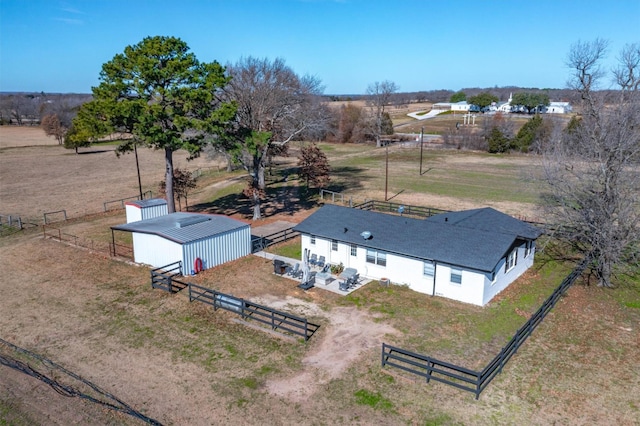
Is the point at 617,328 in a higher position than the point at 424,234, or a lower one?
lower

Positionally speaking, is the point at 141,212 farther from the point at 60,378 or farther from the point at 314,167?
the point at 60,378

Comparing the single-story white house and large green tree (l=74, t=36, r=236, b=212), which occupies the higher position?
large green tree (l=74, t=36, r=236, b=212)

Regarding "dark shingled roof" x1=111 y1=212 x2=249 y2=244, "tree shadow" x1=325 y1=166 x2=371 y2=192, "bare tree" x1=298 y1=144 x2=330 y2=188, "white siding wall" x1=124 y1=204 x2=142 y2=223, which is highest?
"bare tree" x1=298 y1=144 x2=330 y2=188

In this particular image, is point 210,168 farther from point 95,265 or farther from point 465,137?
point 465,137

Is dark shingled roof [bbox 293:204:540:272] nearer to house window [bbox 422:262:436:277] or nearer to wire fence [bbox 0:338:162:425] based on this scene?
house window [bbox 422:262:436:277]

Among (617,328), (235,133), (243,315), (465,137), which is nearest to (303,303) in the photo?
(243,315)

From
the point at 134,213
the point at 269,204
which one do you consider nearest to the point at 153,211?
the point at 134,213

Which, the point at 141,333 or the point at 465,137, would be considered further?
the point at 465,137

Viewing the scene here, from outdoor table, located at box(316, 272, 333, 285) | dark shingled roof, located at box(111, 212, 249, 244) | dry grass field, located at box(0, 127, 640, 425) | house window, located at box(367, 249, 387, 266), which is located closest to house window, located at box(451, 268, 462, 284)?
dry grass field, located at box(0, 127, 640, 425)
